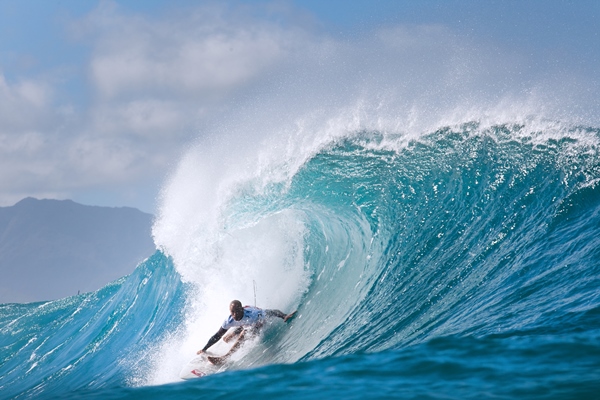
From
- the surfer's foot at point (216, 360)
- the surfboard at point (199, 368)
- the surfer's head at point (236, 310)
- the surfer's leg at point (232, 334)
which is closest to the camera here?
the surfboard at point (199, 368)

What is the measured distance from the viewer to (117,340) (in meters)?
12.6

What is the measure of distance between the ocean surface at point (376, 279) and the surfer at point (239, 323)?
0.18 meters

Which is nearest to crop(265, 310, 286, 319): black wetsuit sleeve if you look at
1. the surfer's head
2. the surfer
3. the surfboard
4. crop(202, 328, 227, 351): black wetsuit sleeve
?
the surfer

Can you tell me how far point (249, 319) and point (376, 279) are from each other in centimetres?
202

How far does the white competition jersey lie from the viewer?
27.6 ft

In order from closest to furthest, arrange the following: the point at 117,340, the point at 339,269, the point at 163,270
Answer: the point at 339,269 → the point at 117,340 → the point at 163,270

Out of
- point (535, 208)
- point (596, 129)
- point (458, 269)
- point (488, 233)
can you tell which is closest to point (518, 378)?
point (458, 269)

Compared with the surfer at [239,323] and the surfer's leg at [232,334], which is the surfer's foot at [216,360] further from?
the surfer's leg at [232,334]

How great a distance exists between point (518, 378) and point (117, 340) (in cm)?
1045

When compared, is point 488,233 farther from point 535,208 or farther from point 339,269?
point 339,269

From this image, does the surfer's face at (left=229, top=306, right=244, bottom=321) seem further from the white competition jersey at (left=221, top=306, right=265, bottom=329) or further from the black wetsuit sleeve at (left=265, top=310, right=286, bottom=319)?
the black wetsuit sleeve at (left=265, top=310, right=286, bottom=319)

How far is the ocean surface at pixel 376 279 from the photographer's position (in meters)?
4.44

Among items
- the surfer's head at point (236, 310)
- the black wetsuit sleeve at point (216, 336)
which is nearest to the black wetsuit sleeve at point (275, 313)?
the surfer's head at point (236, 310)

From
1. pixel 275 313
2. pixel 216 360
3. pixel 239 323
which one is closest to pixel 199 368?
pixel 216 360
